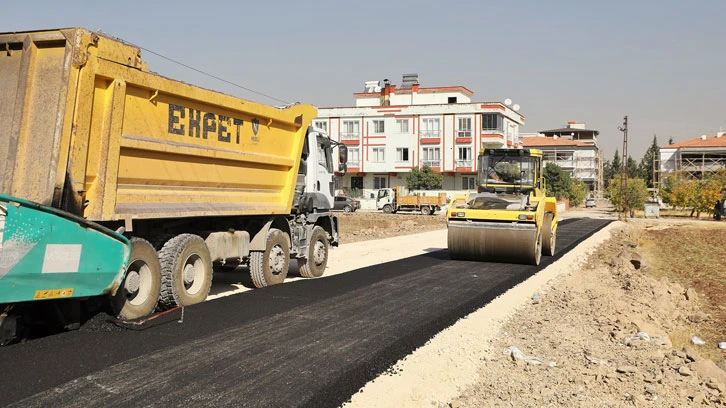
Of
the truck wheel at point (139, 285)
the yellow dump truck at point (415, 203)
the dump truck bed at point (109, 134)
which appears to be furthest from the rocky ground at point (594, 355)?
the yellow dump truck at point (415, 203)

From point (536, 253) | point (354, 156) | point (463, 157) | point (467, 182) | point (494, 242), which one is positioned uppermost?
point (354, 156)

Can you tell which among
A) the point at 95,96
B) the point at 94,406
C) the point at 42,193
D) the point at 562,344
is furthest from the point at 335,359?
A: the point at 95,96

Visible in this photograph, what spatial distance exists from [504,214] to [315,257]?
4827 mm

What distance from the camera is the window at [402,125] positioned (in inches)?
2510

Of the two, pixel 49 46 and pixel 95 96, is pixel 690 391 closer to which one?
pixel 95 96

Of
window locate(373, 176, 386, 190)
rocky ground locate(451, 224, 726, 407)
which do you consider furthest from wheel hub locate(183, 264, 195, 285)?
window locate(373, 176, 386, 190)

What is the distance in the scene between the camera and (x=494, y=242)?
14812 millimetres

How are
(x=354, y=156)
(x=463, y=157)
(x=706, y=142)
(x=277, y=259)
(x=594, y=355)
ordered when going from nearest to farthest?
(x=594, y=355) → (x=277, y=259) → (x=463, y=157) → (x=354, y=156) → (x=706, y=142)

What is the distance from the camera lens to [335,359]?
628 centimetres

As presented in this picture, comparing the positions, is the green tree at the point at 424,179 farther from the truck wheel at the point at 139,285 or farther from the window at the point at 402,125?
the truck wheel at the point at 139,285

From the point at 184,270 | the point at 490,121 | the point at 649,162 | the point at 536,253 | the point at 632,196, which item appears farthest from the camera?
the point at 649,162

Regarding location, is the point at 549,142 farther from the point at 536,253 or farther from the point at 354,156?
the point at 536,253

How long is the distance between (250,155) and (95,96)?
328 cm

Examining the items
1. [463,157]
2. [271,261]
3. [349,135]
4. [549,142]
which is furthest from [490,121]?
[271,261]
